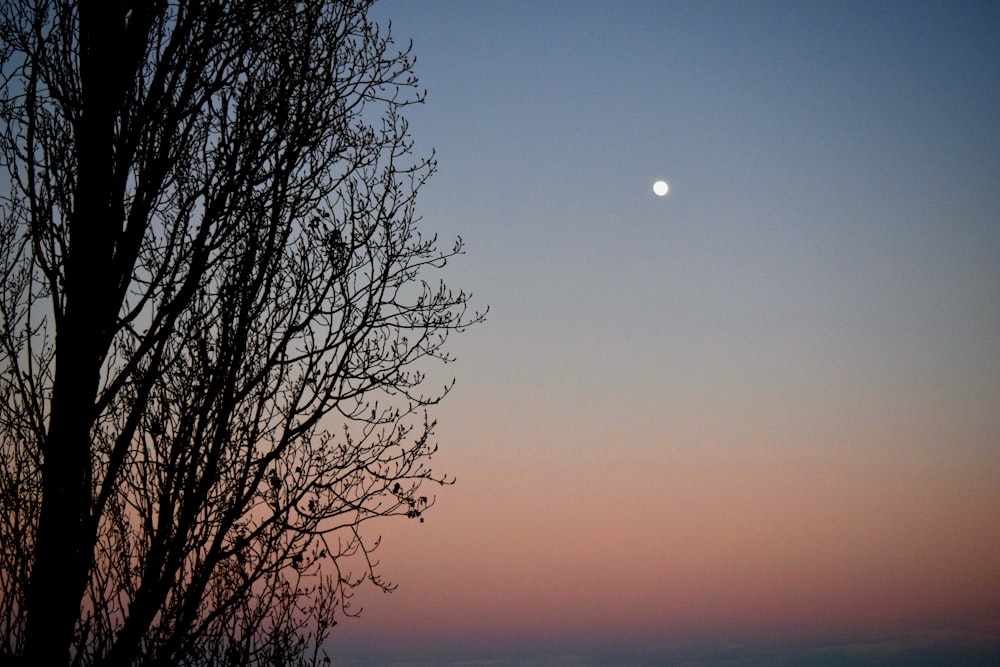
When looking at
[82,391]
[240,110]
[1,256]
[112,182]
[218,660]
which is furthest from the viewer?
[1,256]

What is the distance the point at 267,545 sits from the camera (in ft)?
22.6

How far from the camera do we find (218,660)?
312 inches

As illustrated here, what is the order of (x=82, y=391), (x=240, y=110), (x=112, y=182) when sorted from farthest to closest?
(x=240, y=110) → (x=112, y=182) → (x=82, y=391)

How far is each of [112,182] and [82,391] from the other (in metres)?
1.64

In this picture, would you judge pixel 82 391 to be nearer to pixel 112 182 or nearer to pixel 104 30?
pixel 112 182

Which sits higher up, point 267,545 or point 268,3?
point 268,3

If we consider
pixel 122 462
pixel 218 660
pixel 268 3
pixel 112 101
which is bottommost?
pixel 218 660

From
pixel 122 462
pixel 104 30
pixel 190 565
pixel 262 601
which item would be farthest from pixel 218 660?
pixel 104 30

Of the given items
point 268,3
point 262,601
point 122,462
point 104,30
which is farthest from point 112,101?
point 262,601

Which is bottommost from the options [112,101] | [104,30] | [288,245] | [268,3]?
[288,245]

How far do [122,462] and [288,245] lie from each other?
2.17 metres

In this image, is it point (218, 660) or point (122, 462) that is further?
point (218, 660)

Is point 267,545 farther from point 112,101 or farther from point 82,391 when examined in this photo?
point 112,101

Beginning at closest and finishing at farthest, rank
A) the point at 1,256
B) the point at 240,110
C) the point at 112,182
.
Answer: the point at 112,182
the point at 240,110
the point at 1,256
